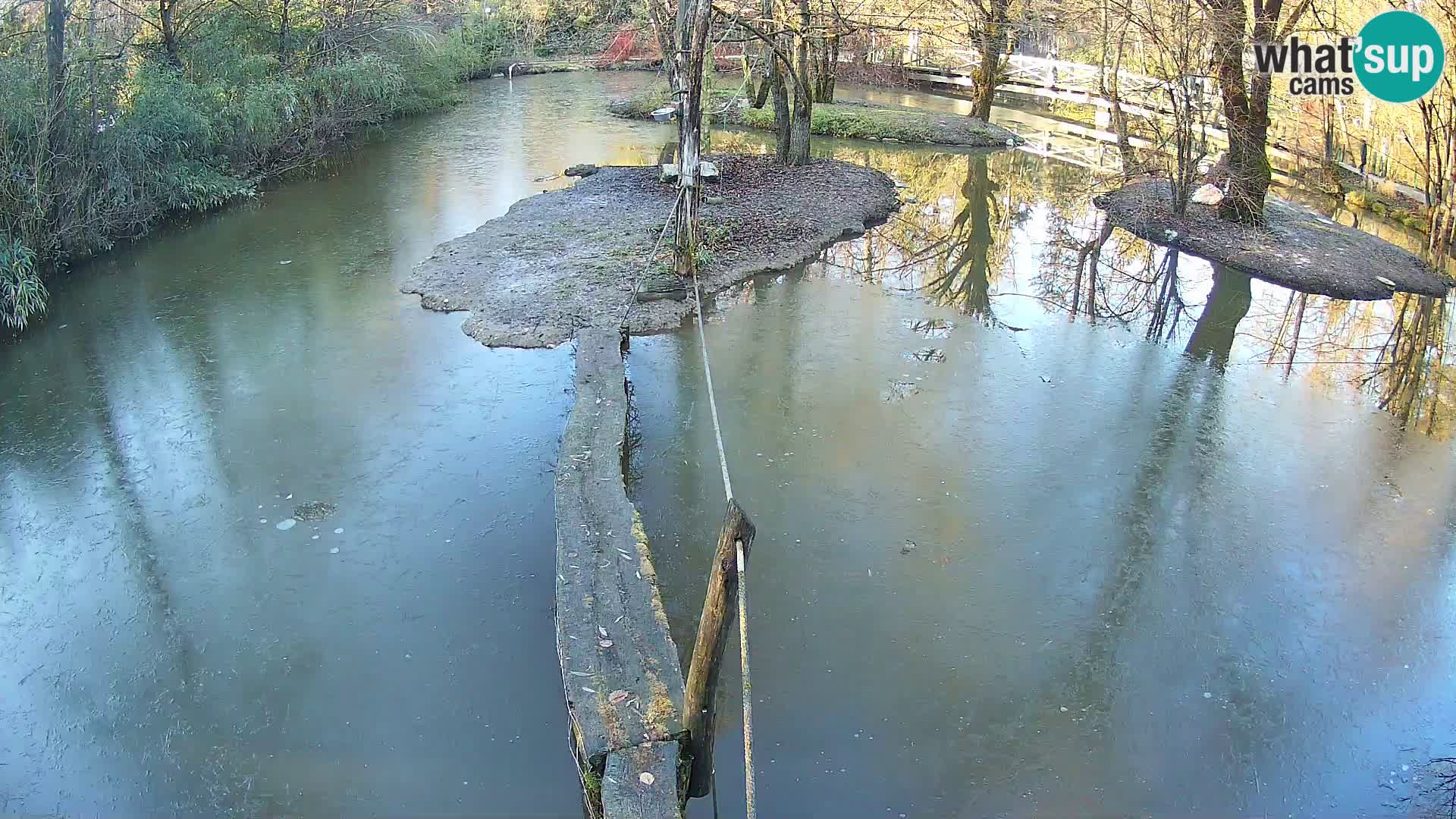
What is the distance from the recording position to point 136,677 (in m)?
4.98

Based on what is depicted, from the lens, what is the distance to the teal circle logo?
38.0 ft

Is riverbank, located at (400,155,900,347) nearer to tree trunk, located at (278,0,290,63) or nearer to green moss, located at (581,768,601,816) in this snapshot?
green moss, located at (581,768,601,816)

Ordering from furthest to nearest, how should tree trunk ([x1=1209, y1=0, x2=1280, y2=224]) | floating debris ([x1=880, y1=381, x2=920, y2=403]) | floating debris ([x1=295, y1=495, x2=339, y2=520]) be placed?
tree trunk ([x1=1209, y1=0, x2=1280, y2=224])
floating debris ([x1=880, y1=381, x2=920, y2=403])
floating debris ([x1=295, y1=495, x2=339, y2=520])

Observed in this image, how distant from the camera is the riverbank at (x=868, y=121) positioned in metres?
18.8

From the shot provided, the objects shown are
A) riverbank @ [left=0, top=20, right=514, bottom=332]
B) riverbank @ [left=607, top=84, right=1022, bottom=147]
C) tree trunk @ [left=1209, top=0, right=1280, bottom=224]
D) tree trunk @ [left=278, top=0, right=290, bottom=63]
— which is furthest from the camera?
riverbank @ [left=607, top=84, right=1022, bottom=147]

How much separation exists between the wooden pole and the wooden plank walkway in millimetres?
98

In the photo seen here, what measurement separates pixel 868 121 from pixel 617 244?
994 centimetres

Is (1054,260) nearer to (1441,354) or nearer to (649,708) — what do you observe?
(1441,354)

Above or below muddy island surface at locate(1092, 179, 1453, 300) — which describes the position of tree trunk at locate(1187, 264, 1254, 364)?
below

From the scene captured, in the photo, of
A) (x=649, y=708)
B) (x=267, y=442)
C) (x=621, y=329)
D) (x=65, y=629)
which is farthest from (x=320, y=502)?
(x=649, y=708)

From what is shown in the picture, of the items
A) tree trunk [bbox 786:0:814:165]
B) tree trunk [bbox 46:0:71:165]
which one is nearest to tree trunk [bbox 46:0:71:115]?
tree trunk [bbox 46:0:71:165]

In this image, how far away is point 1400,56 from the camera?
12141 millimetres

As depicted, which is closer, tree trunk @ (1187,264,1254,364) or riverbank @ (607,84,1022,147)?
tree trunk @ (1187,264,1254,364)

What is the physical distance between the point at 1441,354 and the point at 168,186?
14.9 m
